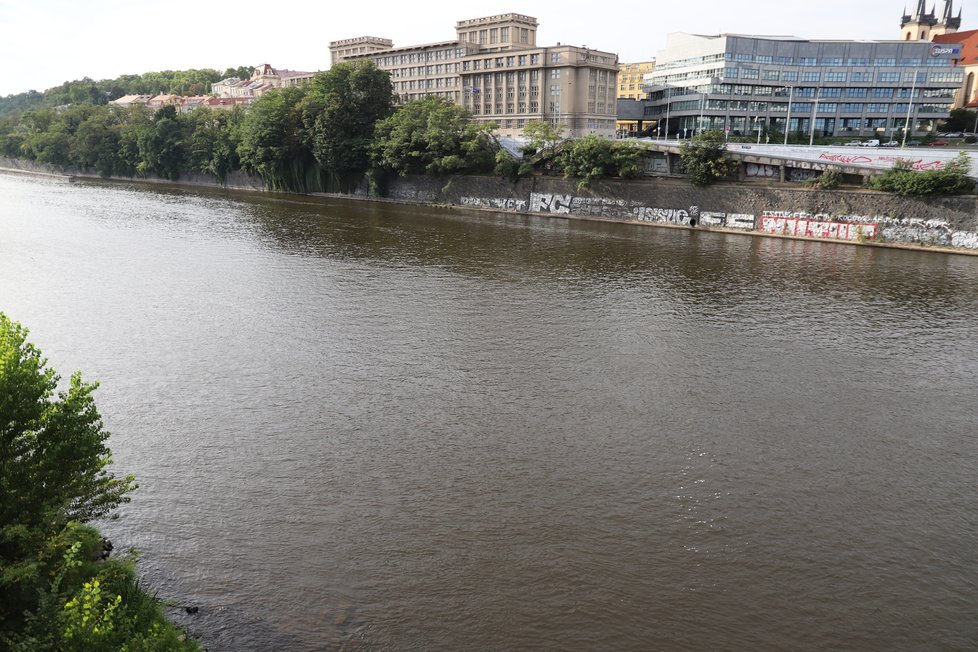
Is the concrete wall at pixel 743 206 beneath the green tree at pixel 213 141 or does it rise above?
beneath

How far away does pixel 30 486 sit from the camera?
1187 cm

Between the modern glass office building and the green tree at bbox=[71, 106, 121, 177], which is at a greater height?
the modern glass office building

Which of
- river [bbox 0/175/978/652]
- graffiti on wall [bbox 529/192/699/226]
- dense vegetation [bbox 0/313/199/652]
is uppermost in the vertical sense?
graffiti on wall [bbox 529/192/699/226]

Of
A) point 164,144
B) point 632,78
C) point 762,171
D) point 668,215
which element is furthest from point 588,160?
point 632,78

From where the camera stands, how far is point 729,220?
61000 millimetres

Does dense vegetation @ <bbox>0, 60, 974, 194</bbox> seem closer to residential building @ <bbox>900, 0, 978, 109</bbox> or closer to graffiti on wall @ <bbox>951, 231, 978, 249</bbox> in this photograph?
graffiti on wall @ <bbox>951, 231, 978, 249</bbox>

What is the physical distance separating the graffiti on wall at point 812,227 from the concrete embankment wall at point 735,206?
7 cm

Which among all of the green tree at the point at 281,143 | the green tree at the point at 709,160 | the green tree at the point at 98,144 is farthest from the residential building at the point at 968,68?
the green tree at the point at 98,144

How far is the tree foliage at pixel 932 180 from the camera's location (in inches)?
1950

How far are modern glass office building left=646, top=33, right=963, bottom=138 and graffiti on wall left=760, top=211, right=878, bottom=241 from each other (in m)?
57.2

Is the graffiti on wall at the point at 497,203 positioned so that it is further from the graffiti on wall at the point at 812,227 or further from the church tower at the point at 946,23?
the church tower at the point at 946,23

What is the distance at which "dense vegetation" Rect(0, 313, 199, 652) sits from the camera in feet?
32.9

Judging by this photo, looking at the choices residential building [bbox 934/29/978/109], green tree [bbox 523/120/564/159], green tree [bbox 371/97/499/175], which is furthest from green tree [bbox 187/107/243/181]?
residential building [bbox 934/29/978/109]

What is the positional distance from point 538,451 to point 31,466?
12.8m
